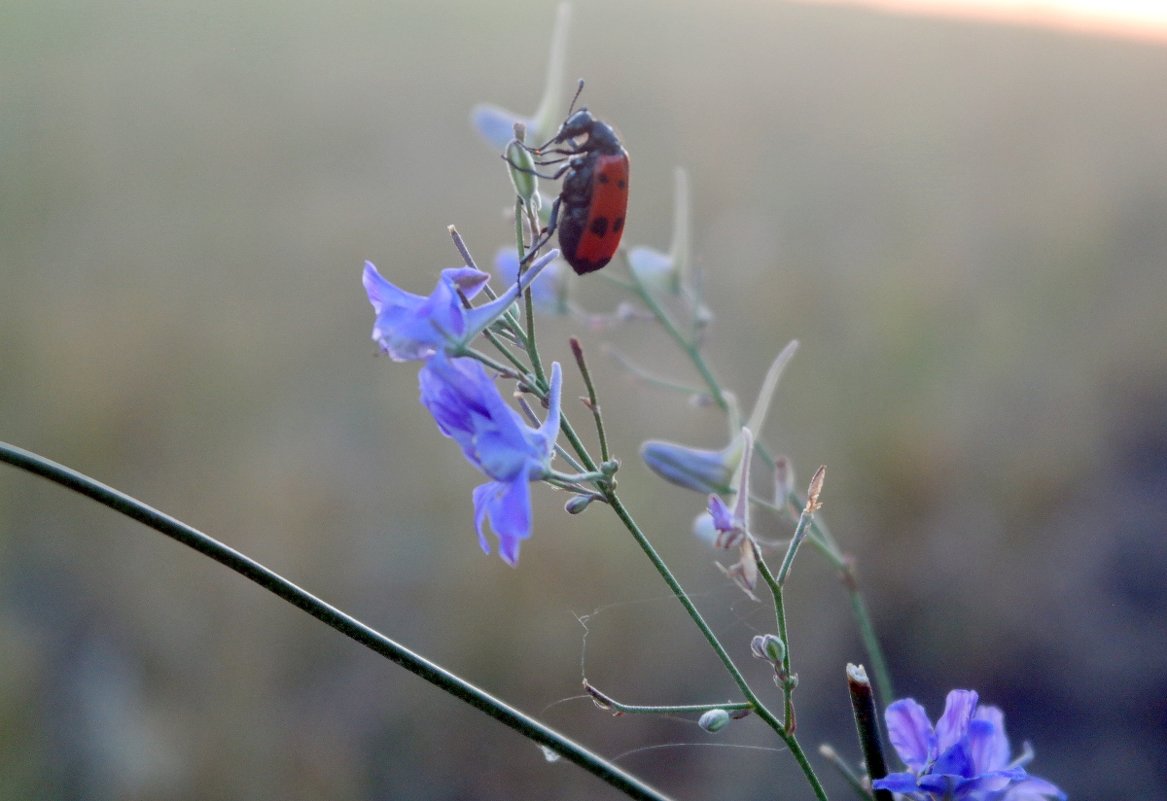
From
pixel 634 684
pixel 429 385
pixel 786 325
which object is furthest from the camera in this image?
pixel 786 325

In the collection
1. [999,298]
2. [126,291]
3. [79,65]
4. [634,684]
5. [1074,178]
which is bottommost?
[634,684]

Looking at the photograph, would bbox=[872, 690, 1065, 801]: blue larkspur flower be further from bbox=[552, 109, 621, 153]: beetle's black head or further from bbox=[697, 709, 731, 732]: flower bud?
bbox=[552, 109, 621, 153]: beetle's black head

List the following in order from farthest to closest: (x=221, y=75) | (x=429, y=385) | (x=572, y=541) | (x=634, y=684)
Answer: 1. (x=221, y=75)
2. (x=572, y=541)
3. (x=634, y=684)
4. (x=429, y=385)

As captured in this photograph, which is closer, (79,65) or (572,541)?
(572,541)

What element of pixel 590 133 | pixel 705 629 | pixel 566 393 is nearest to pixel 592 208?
pixel 590 133

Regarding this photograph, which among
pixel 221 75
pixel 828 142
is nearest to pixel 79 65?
pixel 221 75

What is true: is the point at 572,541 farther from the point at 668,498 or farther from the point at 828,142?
the point at 828,142

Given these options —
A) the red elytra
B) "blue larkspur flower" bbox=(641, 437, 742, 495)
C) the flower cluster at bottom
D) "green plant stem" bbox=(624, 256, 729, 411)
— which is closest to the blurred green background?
"green plant stem" bbox=(624, 256, 729, 411)

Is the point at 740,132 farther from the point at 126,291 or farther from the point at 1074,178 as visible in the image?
the point at 126,291

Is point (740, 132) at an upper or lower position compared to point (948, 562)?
upper
